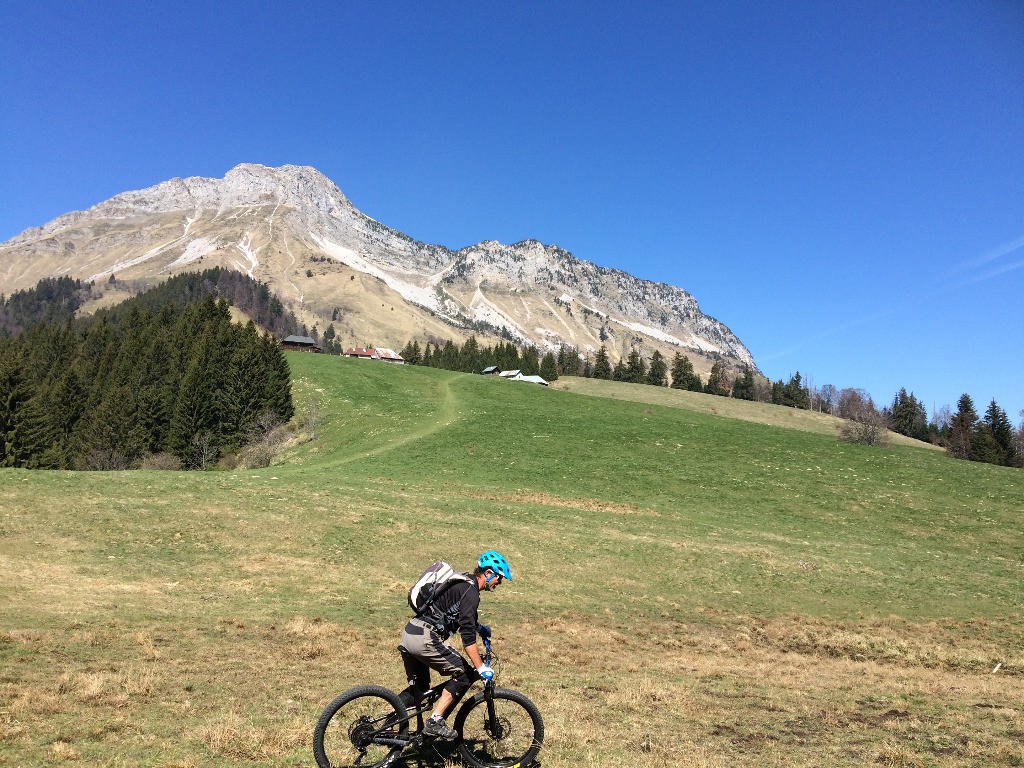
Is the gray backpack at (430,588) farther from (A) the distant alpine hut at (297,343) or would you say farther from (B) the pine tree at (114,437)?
(A) the distant alpine hut at (297,343)

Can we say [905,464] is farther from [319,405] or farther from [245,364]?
[245,364]

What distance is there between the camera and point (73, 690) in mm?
11688

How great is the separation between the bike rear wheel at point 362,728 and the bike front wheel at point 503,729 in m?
1.05

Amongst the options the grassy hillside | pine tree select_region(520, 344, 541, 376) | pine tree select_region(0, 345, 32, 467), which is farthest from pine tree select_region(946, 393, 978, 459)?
pine tree select_region(0, 345, 32, 467)

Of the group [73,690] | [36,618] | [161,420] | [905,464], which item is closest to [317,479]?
[36,618]

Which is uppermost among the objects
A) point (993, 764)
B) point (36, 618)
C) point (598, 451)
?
point (598, 451)

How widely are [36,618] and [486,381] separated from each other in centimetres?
9519

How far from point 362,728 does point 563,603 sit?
645 inches

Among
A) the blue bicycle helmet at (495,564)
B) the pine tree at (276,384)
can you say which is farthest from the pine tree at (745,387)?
the blue bicycle helmet at (495,564)

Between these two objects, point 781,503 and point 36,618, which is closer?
point 36,618

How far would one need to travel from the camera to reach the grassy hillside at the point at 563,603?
436 inches

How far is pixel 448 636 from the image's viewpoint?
8.70 metres

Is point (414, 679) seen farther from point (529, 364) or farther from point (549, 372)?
point (529, 364)

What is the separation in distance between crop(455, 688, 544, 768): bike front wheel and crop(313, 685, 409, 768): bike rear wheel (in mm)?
1052
